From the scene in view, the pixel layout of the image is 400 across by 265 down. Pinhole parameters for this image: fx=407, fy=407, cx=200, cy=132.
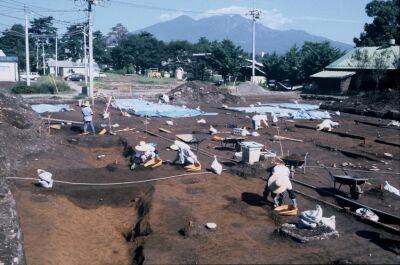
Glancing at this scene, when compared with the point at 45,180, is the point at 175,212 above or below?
below

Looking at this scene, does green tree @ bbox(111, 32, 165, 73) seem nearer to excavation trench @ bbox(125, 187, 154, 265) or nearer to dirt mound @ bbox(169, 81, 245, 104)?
dirt mound @ bbox(169, 81, 245, 104)

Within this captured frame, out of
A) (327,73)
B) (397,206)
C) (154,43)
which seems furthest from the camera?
(154,43)

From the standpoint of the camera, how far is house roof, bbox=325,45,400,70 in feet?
129

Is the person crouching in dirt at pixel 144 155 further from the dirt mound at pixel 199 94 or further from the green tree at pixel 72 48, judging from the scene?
the green tree at pixel 72 48

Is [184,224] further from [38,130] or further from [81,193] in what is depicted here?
[38,130]

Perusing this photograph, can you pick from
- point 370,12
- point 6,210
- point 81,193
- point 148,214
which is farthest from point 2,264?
point 370,12

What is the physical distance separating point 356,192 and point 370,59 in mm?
34714

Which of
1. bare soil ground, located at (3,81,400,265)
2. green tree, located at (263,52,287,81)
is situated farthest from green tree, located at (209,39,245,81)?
bare soil ground, located at (3,81,400,265)

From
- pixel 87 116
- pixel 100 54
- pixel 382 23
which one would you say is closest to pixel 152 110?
pixel 87 116

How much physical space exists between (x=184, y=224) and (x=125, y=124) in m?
13.9

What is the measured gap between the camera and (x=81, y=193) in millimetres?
11812

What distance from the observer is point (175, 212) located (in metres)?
9.99

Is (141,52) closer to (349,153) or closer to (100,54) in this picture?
(100,54)

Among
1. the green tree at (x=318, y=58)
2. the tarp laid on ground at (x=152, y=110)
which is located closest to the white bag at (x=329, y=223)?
the tarp laid on ground at (x=152, y=110)
